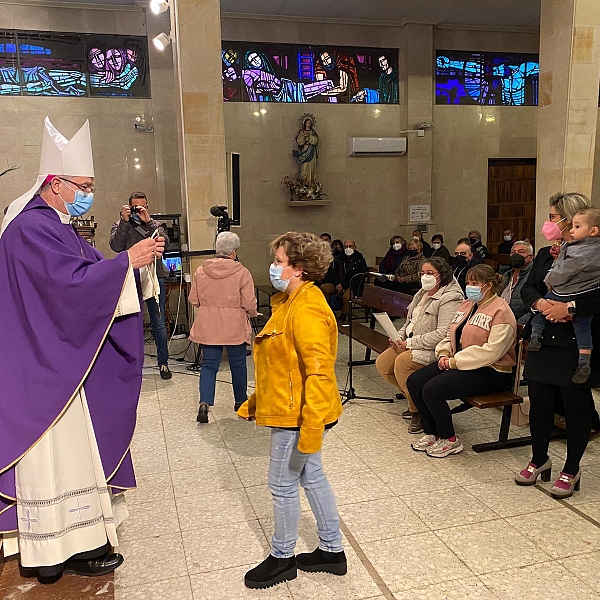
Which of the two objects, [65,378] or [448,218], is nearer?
[65,378]

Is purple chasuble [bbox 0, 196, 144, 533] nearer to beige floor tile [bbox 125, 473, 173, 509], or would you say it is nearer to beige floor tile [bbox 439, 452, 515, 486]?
beige floor tile [bbox 125, 473, 173, 509]

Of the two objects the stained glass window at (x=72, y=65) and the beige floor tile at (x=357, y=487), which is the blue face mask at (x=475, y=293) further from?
the stained glass window at (x=72, y=65)

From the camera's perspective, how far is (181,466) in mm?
3982

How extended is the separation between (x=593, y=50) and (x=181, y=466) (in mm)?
6095

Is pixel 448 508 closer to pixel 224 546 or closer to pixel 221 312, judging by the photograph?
pixel 224 546

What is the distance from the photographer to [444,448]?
4.02 m

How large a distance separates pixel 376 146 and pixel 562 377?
8.18 meters

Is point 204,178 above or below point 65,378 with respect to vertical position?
above

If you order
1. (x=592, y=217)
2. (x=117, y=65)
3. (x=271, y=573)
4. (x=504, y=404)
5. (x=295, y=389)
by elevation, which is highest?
(x=117, y=65)

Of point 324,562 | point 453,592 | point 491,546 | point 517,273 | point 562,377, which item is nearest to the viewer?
point 453,592

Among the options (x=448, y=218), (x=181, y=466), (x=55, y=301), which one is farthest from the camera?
(x=448, y=218)

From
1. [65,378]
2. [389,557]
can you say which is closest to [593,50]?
[389,557]

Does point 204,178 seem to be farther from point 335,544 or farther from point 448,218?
point 448,218

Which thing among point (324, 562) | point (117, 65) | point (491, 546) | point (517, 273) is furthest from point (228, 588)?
point (117, 65)
